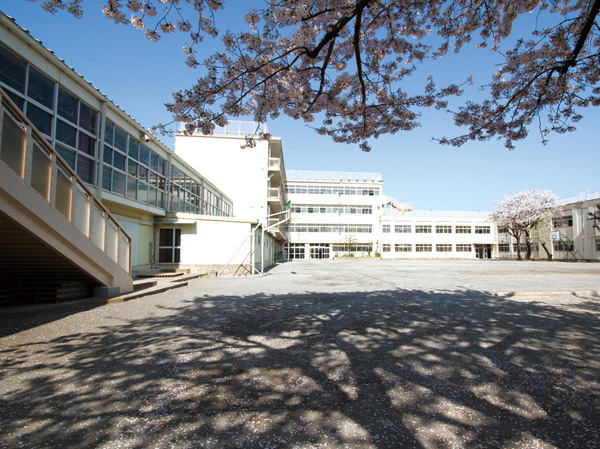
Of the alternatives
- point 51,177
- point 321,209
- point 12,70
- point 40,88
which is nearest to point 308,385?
point 51,177

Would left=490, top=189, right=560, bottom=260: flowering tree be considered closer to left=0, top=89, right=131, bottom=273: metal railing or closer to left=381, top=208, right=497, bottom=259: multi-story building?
left=381, top=208, right=497, bottom=259: multi-story building

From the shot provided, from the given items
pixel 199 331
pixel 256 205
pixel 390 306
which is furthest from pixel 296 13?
pixel 256 205

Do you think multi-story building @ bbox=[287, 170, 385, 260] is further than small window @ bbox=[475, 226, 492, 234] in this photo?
No

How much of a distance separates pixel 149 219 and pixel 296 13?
43.5 feet

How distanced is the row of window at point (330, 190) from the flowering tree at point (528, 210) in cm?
1988

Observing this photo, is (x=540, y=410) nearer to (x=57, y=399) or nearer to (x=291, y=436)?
(x=291, y=436)

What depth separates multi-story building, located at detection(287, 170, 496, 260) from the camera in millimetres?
54531

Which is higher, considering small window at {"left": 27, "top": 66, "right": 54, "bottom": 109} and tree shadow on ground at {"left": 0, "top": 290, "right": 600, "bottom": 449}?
small window at {"left": 27, "top": 66, "right": 54, "bottom": 109}

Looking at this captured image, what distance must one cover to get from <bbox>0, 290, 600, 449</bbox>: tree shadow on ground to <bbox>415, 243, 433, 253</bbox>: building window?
178 feet

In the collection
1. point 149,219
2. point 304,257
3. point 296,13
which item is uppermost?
point 296,13

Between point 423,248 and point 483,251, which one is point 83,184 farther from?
point 483,251

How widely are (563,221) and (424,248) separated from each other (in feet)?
65.7

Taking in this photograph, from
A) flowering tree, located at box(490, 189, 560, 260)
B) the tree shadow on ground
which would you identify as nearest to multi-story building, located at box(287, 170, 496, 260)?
flowering tree, located at box(490, 189, 560, 260)

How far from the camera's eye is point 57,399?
2758 mm
